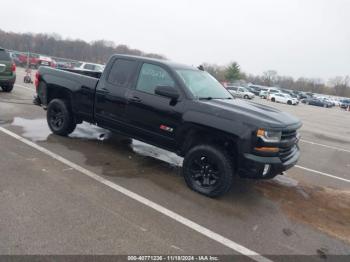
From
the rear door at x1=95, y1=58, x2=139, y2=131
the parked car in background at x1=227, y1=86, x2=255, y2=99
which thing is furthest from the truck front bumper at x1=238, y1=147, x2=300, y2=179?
the parked car in background at x1=227, y1=86, x2=255, y2=99

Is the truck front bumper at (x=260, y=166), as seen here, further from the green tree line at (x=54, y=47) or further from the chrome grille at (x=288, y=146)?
the green tree line at (x=54, y=47)

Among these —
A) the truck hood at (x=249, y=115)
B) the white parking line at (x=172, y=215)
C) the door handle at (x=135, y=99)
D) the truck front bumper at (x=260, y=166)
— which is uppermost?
the truck hood at (x=249, y=115)

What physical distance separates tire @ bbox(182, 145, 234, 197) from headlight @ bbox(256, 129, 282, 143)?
1.87ft

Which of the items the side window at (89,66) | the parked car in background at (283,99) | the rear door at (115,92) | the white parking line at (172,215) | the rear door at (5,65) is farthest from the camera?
the parked car in background at (283,99)

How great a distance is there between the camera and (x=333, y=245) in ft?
13.1

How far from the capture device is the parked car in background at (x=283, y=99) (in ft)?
150

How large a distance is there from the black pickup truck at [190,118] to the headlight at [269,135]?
1cm

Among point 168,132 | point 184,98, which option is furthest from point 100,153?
point 184,98

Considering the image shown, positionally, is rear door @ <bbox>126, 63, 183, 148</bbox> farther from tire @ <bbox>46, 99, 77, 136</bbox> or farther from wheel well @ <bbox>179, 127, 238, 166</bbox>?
tire @ <bbox>46, 99, 77, 136</bbox>

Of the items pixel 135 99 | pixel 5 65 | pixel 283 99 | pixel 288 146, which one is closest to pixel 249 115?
pixel 288 146

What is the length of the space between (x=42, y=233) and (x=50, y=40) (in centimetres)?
7597

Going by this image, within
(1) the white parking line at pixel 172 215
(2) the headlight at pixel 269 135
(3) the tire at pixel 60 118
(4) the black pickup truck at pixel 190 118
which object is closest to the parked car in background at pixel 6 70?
(3) the tire at pixel 60 118

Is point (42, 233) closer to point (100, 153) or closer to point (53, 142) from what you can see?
point (100, 153)

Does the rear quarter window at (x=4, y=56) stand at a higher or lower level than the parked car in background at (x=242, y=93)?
higher
